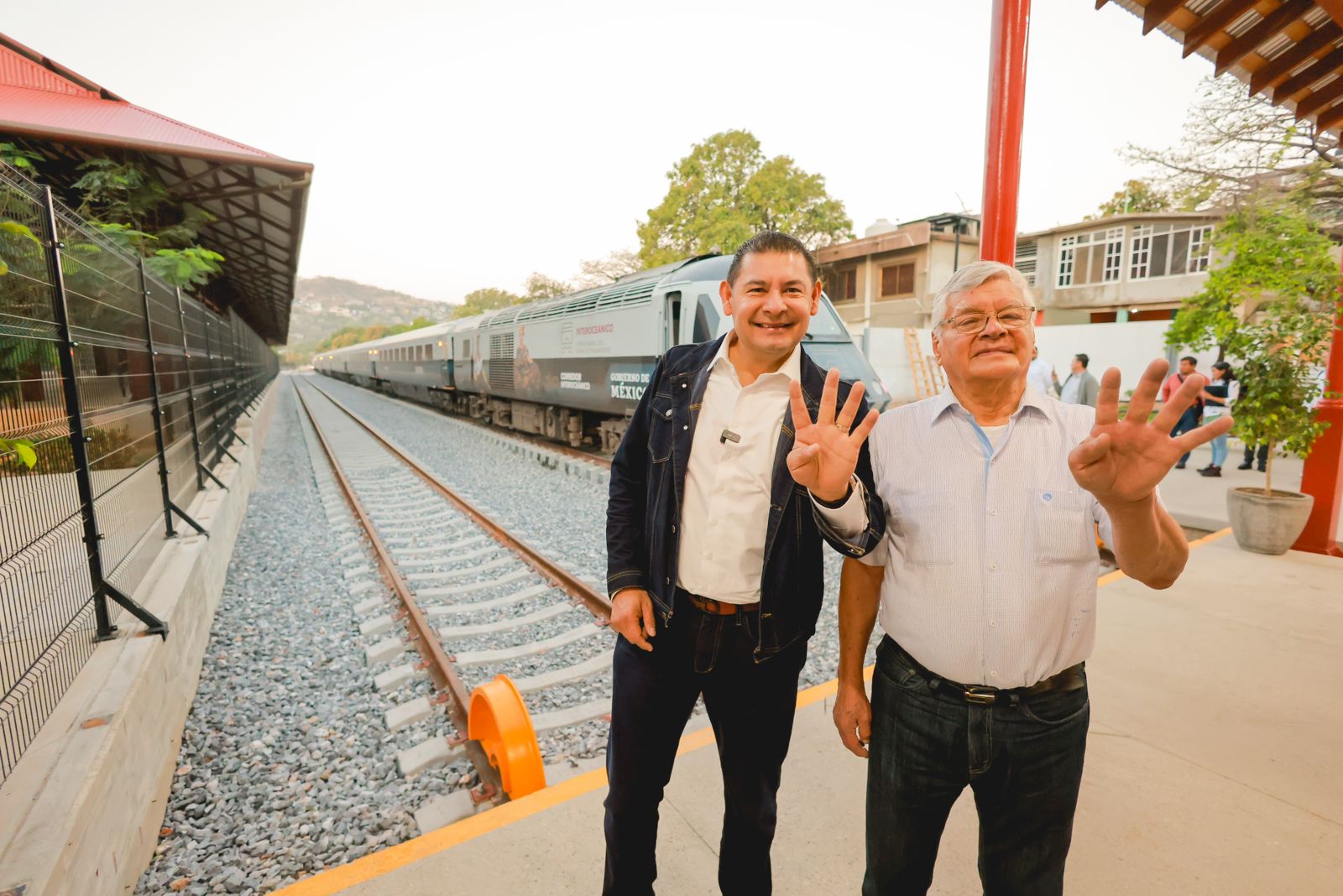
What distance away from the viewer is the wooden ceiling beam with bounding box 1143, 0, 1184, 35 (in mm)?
3291

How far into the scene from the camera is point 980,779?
61.6 inches

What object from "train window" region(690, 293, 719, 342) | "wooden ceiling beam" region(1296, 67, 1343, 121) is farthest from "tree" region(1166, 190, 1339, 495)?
"train window" region(690, 293, 719, 342)

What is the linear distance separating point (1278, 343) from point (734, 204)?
24.4 meters

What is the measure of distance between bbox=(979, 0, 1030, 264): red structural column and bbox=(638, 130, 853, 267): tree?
2340 centimetres

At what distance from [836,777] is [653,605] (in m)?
1.44

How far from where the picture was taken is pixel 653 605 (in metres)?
1.94

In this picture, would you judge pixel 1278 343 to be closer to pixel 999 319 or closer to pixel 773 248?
pixel 999 319

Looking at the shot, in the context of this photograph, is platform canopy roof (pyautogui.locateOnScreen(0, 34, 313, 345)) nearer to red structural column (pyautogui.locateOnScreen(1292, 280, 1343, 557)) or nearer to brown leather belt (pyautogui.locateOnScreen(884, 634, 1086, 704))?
brown leather belt (pyautogui.locateOnScreen(884, 634, 1086, 704))

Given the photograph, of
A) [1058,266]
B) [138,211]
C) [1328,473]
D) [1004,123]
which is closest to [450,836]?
[1004,123]

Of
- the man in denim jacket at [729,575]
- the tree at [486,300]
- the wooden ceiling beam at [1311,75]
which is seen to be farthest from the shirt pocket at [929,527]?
the tree at [486,300]

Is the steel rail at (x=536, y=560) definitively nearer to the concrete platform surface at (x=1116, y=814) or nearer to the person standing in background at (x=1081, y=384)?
the concrete platform surface at (x=1116, y=814)

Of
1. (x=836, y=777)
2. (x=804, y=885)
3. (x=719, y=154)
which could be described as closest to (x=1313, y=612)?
(x=836, y=777)

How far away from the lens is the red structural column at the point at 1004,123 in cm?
345

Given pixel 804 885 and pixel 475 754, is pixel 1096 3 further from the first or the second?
pixel 475 754
